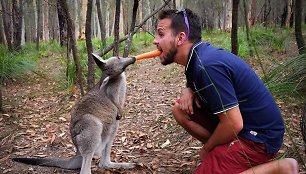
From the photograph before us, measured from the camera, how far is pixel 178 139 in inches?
161

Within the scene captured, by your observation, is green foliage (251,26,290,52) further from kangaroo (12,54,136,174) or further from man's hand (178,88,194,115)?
man's hand (178,88,194,115)

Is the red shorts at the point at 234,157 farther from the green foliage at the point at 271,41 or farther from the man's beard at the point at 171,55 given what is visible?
the green foliage at the point at 271,41

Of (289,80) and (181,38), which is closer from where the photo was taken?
(181,38)

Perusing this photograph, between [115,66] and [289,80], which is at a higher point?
[115,66]

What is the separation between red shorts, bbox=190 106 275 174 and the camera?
7.93ft

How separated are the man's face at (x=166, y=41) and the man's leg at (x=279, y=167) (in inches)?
42.0

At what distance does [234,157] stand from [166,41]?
40.9 inches

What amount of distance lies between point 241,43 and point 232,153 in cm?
646

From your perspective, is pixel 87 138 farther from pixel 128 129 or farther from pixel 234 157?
pixel 128 129

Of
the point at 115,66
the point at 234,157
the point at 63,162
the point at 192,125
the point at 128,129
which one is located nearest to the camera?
the point at 234,157

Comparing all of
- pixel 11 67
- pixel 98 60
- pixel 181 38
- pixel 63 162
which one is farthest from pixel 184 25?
pixel 11 67

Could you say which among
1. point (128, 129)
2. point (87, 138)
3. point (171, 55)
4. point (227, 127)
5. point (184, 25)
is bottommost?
point (128, 129)

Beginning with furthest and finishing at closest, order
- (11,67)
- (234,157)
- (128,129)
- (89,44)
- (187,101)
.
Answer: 1. (11,67)
2. (128,129)
3. (89,44)
4. (187,101)
5. (234,157)

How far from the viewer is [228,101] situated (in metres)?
2.24
